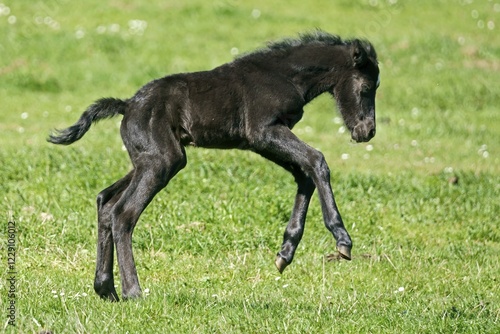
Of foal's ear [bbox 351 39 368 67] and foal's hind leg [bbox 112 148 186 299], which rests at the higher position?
foal's ear [bbox 351 39 368 67]

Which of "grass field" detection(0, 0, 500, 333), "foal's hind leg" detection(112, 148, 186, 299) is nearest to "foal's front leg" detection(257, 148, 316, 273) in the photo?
"grass field" detection(0, 0, 500, 333)

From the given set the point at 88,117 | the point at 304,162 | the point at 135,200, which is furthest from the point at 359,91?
the point at 88,117

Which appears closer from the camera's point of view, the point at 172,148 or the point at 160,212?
the point at 172,148

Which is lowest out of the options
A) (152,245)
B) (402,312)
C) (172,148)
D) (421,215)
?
Answer: (421,215)

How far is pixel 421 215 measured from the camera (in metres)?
9.82

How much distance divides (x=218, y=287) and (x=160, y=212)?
2.08 m

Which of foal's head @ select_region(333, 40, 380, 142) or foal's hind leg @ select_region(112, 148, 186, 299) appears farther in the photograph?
foal's head @ select_region(333, 40, 380, 142)

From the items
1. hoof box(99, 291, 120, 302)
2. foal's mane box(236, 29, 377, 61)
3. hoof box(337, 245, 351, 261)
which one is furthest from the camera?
foal's mane box(236, 29, 377, 61)

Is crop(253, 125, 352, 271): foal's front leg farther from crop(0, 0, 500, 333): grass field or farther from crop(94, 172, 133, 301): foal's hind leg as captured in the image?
crop(94, 172, 133, 301): foal's hind leg

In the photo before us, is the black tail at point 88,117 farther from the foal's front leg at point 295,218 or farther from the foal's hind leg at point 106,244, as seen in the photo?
the foal's front leg at point 295,218

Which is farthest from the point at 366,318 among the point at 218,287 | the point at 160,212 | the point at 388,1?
the point at 388,1

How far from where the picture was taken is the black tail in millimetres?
6742

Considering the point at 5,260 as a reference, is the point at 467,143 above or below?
below

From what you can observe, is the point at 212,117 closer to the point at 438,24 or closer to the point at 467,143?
the point at 467,143
